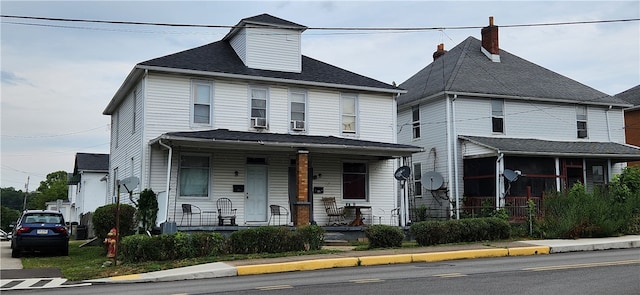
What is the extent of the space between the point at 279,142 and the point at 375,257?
→ 6473mm

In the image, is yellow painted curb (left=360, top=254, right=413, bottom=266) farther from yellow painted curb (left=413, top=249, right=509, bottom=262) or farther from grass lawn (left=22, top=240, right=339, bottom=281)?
grass lawn (left=22, top=240, right=339, bottom=281)

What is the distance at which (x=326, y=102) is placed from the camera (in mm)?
23984

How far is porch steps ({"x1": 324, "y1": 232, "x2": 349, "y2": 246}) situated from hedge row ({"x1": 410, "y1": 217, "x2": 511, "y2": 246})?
9.99 ft

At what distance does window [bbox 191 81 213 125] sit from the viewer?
2194 centimetres

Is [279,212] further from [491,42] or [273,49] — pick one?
[491,42]

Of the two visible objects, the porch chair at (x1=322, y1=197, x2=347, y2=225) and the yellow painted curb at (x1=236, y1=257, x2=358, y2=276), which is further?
the porch chair at (x1=322, y1=197, x2=347, y2=225)

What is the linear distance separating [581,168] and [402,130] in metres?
8.44

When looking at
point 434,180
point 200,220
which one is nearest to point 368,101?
point 434,180

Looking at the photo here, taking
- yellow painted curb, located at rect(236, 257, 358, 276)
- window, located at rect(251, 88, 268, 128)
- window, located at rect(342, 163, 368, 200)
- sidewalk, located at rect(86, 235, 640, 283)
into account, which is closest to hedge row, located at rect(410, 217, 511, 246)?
sidewalk, located at rect(86, 235, 640, 283)

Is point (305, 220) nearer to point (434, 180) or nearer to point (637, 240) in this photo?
point (434, 180)

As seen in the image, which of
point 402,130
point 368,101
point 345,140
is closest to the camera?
point 345,140

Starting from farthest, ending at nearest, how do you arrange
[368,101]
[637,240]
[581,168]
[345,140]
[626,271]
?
[581,168]
[368,101]
[345,140]
[637,240]
[626,271]

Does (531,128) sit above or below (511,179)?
above

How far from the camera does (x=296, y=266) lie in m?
14.4
